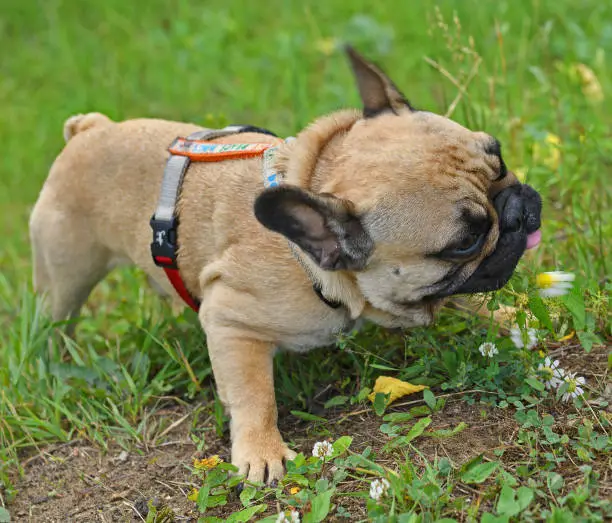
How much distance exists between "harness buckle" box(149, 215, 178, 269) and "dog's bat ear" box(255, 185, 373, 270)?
38.7 inches

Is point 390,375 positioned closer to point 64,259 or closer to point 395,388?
point 395,388

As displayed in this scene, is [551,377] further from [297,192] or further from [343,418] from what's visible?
[297,192]

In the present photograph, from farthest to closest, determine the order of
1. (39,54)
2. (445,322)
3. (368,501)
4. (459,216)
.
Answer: (39,54) → (445,322) → (459,216) → (368,501)

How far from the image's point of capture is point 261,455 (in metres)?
3.25

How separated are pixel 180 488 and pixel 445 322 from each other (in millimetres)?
1339

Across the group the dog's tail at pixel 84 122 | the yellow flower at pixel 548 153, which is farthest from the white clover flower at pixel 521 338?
the dog's tail at pixel 84 122

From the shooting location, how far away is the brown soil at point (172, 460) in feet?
9.74

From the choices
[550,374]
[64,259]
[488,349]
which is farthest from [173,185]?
[550,374]

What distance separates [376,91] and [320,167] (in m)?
0.42

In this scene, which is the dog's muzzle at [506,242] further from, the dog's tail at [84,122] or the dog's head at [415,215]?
the dog's tail at [84,122]

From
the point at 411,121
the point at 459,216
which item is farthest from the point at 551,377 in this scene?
the point at 411,121

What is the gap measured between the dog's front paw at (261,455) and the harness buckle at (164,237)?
36.4 inches

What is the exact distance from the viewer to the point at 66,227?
4.12 meters

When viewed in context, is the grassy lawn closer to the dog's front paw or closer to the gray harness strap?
the dog's front paw
